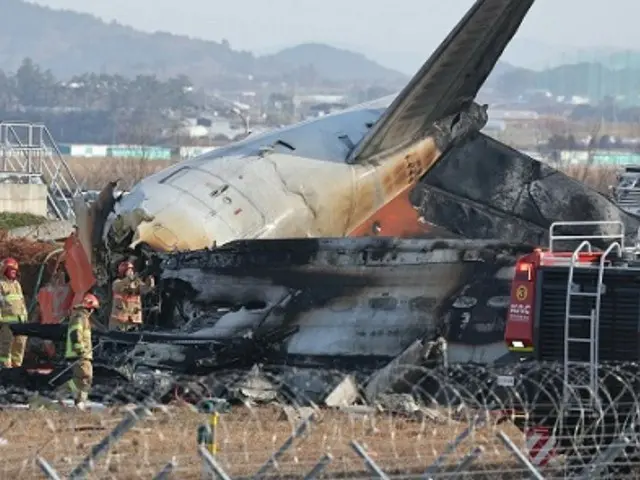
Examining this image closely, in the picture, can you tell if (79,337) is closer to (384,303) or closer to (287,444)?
(384,303)

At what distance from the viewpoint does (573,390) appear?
50.2ft

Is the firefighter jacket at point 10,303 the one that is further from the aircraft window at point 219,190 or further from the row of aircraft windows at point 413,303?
the row of aircraft windows at point 413,303

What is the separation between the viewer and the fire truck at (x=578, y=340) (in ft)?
50.6

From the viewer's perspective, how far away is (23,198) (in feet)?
149

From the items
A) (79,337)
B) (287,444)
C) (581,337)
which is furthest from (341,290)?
(287,444)

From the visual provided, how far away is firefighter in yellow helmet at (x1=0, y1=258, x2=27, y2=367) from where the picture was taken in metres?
23.2

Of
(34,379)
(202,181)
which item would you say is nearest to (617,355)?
(34,379)

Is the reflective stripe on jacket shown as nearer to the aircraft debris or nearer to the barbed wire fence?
the barbed wire fence

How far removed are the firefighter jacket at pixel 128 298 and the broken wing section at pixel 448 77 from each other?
4.60m

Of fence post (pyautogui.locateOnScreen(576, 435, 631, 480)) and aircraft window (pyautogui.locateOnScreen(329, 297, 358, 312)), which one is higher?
fence post (pyautogui.locateOnScreen(576, 435, 631, 480))

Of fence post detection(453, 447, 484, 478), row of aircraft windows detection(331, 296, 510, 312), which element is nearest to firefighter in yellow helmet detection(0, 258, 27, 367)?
row of aircraft windows detection(331, 296, 510, 312)

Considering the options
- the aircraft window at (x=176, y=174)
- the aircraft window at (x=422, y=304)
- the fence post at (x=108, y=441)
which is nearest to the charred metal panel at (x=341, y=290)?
the aircraft window at (x=422, y=304)

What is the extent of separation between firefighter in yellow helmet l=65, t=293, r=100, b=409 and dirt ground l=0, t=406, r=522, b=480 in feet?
3.13

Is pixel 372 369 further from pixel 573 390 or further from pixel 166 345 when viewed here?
pixel 573 390
